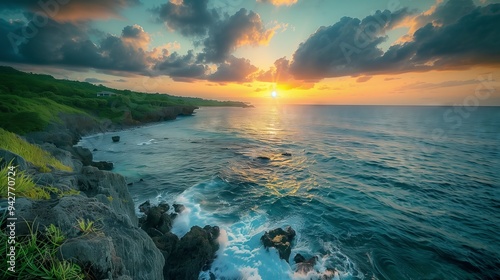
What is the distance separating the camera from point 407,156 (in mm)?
40156

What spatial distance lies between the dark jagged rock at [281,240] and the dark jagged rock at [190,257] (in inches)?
156

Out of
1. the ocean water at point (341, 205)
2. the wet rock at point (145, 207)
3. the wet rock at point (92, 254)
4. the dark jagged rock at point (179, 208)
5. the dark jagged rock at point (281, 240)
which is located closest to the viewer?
the wet rock at point (92, 254)

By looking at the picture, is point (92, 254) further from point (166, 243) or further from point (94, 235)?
point (166, 243)

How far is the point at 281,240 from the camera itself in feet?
47.5

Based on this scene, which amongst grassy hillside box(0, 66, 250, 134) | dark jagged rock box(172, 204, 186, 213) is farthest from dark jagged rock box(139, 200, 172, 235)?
grassy hillside box(0, 66, 250, 134)

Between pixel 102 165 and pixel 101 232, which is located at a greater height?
pixel 101 232

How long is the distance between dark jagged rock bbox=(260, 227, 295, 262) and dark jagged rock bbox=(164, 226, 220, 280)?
13.0 ft

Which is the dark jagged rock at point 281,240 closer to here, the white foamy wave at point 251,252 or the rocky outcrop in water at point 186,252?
the white foamy wave at point 251,252

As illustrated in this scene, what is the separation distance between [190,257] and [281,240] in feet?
21.1

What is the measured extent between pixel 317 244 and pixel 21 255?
16.0 m

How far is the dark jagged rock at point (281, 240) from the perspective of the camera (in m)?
13.6

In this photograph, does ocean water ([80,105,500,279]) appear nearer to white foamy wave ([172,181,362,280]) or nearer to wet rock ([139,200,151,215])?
white foamy wave ([172,181,362,280])

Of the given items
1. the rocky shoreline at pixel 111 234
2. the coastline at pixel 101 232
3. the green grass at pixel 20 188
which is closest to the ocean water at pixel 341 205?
the rocky shoreline at pixel 111 234

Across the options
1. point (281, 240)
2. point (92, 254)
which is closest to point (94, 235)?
point (92, 254)
